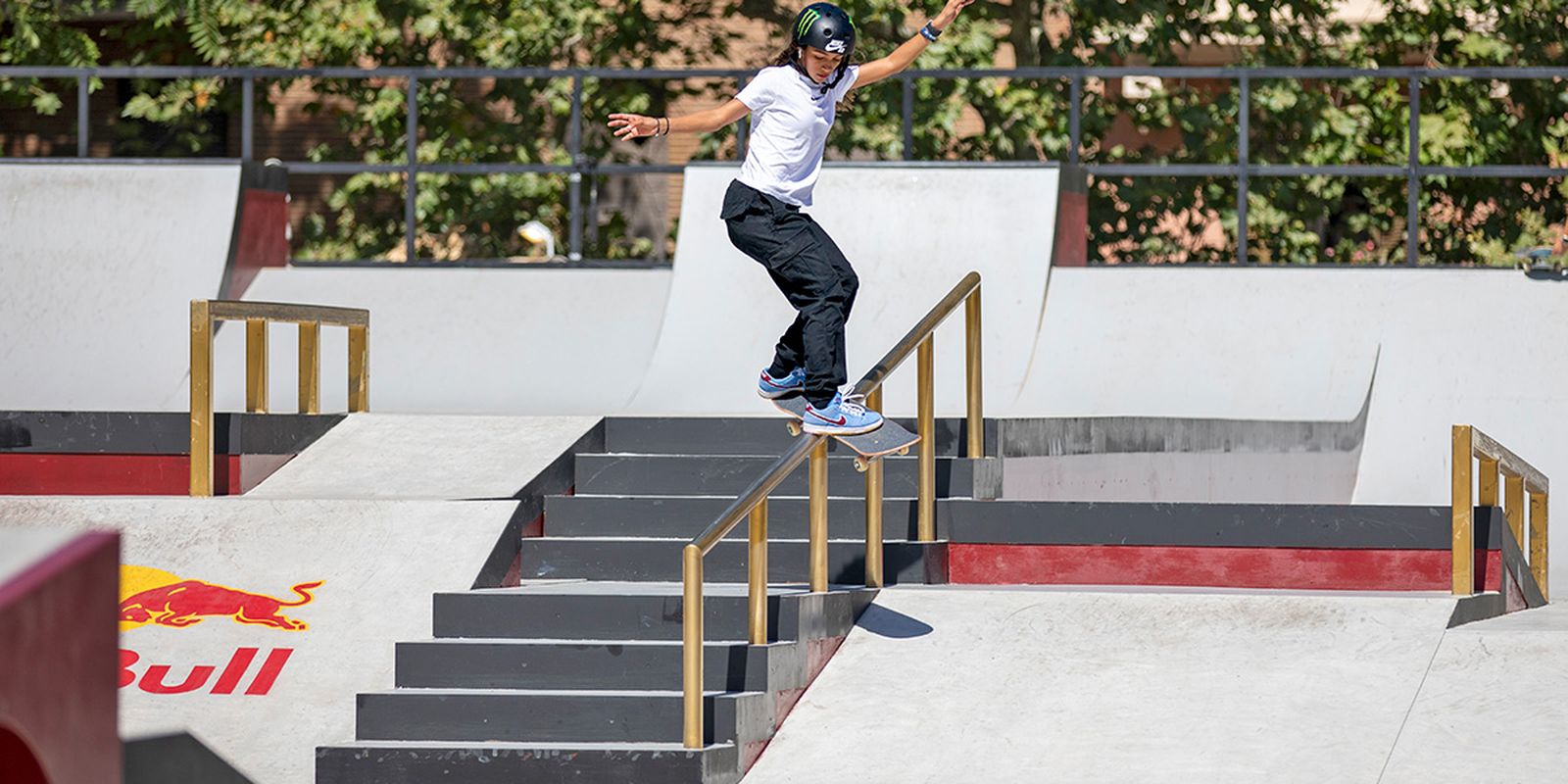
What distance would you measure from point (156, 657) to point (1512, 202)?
12658 millimetres

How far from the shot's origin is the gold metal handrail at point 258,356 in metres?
9.02

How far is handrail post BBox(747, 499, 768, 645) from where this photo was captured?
7137mm

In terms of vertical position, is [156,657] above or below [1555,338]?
below

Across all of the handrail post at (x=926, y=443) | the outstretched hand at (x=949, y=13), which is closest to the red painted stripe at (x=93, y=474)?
the handrail post at (x=926, y=443)

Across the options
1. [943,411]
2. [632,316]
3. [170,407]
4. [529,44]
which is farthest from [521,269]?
[529,44]

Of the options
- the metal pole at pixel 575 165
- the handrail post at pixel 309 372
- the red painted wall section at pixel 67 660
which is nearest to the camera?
the red painted wall section at pixel 67 660

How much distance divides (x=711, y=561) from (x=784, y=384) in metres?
0.85

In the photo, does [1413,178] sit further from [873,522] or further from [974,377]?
[873,522]

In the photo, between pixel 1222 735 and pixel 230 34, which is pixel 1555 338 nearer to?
pixel 1222 735

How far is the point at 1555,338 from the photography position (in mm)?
11875

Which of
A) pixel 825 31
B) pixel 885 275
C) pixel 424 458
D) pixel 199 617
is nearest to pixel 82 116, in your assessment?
pixel 885 275

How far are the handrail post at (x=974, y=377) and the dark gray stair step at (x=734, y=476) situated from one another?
100 millimetres

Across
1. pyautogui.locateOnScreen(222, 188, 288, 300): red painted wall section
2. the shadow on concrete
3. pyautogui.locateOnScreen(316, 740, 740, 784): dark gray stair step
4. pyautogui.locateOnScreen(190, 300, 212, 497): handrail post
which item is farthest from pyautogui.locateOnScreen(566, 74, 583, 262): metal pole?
pyautogui.locateOnScreen(316, 740, 740, 784): dark gray stair step

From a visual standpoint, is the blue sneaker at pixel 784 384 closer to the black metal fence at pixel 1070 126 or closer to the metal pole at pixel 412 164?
the black metal fence at pixel 1070 126
